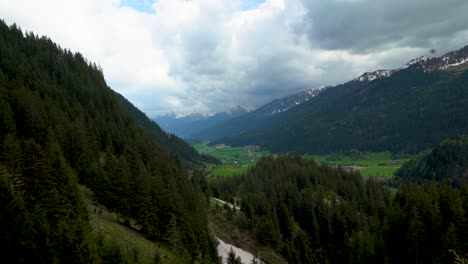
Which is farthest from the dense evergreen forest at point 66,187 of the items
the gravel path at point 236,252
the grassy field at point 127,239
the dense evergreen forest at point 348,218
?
the dense evergreen forest at point 348,218

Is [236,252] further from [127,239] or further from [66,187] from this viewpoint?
[66,187]

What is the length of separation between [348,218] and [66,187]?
4181 inches

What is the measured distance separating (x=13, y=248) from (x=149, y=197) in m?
29.8

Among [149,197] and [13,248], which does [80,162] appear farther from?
[13,248]

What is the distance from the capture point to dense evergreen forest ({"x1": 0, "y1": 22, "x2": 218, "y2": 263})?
42.3 meters

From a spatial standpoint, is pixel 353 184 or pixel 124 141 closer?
pixel 124 141

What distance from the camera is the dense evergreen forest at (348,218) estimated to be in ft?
246

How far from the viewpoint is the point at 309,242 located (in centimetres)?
12075

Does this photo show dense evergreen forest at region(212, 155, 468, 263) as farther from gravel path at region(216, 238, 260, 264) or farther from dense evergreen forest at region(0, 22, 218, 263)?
dense evergreen forest at region(0, 22, 218, 263)

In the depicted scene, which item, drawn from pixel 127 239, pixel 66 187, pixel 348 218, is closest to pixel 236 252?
pixel 348 218

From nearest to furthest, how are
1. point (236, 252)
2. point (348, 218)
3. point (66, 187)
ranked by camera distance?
point (66, 187) → point (236, 252) → point (348, 218)

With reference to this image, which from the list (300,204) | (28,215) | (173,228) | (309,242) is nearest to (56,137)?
(173,228)

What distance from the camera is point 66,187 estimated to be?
53344 mm

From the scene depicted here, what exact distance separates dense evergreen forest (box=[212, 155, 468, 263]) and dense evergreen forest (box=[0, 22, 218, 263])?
3856 centimetres
